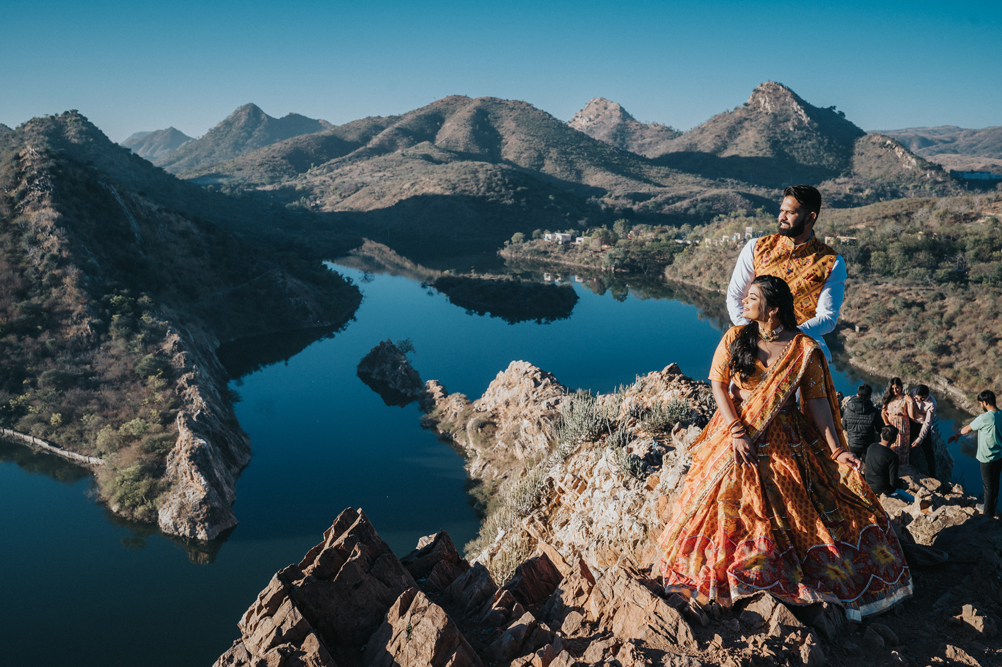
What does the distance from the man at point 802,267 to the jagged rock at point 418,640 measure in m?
2.36

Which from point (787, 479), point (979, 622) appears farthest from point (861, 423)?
point (787, 479)

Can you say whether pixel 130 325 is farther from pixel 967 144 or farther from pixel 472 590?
pixel 967 144

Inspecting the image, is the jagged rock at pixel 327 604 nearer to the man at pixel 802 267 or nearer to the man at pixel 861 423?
the man at pixel 802 267

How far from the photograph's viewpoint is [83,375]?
20859mm

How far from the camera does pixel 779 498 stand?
3.14 meters

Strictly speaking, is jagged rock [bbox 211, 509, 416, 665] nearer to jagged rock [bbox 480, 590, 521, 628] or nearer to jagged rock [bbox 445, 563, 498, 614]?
jagged rock [bbox 445, 563, 498, 614]

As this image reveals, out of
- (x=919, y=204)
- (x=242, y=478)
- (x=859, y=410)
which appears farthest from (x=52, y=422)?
(x=919, y=204)

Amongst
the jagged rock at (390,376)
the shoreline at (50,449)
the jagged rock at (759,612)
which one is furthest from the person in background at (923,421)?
the shoreline at (50,449)

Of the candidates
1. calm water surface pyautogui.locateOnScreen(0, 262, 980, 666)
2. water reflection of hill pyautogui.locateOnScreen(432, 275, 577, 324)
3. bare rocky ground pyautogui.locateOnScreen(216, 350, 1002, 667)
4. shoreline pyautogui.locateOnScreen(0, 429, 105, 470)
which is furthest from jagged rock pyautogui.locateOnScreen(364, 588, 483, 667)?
water reflection of hill pyautogui.locateOnScreen(432, 275, 577, 324)

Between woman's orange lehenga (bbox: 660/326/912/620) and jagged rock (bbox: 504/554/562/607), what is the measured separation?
0.95 m

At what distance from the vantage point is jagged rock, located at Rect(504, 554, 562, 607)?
12.4 ft

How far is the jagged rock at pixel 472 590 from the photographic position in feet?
11.6

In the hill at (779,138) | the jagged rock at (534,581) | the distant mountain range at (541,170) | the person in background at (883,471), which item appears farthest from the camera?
the hill at (779,138)

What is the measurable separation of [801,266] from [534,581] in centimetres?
268
